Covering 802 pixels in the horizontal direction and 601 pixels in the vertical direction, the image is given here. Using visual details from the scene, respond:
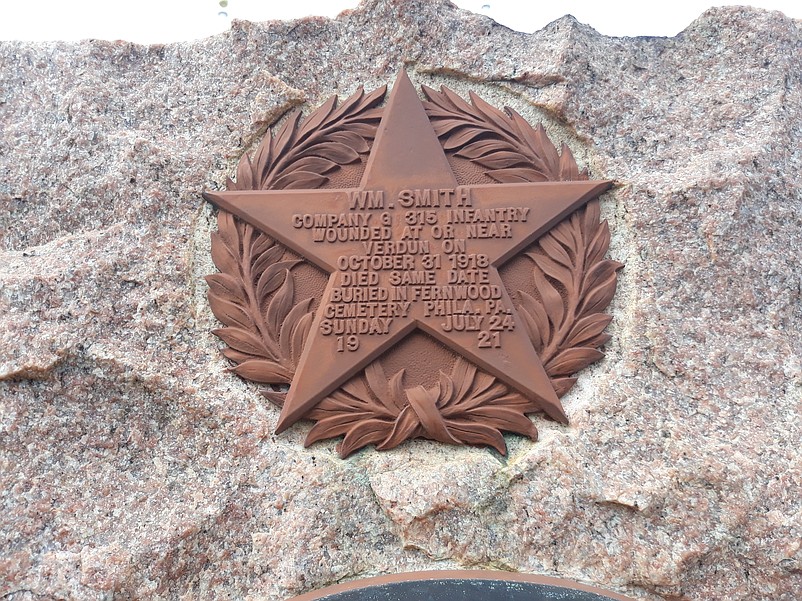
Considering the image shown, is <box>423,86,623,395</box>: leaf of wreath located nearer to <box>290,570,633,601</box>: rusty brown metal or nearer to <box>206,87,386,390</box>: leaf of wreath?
<box>206,87,386,390</box>: leaf of wreath

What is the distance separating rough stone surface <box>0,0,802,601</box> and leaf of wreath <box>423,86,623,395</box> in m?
0.12

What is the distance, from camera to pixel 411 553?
2107 millimetres

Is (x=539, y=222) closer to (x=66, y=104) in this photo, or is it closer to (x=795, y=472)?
(x=795, y=472)

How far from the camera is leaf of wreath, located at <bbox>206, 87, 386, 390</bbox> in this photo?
2361 millimetres

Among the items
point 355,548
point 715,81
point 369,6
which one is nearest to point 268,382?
point 355,548

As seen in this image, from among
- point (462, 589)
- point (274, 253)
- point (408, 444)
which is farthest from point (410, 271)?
point (462, 589)

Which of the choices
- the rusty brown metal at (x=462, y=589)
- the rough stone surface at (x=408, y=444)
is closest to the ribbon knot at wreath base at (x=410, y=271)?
the rough stone surface at (x=408, y=444)

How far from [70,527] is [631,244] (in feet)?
8.37

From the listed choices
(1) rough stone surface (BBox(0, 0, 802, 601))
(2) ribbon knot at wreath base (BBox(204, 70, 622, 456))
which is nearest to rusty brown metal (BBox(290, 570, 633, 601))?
(1) rough stone surface (BBox(0, 0, 802, 601))

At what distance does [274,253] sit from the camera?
2.46 meters

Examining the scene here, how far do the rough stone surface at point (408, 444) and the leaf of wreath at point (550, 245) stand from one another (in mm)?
119

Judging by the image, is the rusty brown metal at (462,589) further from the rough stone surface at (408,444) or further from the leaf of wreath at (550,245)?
the leaf of wreath at (550,245)

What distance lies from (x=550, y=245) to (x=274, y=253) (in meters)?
1.20

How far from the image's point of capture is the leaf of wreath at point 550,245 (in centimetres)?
239
